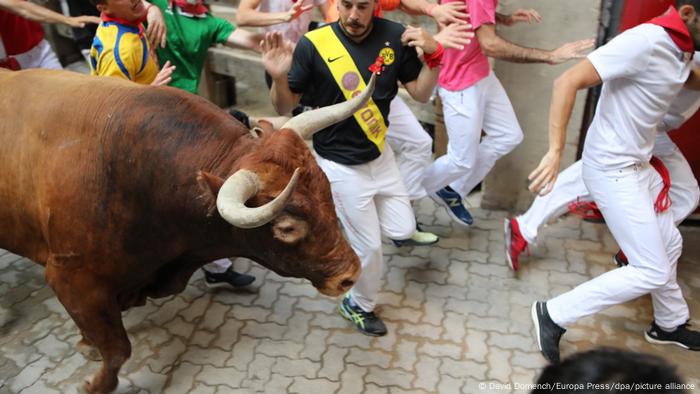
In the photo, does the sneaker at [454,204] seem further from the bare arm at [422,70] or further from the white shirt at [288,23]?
the white shirt at [288,23]

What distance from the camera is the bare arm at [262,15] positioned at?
454 centimetres

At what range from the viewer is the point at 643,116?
3.60 m

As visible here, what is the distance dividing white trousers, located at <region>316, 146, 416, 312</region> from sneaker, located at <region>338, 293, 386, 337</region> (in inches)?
2.9

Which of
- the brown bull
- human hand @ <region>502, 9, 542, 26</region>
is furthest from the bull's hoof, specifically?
human hand @ <region>502, 9, 542, 26</region>

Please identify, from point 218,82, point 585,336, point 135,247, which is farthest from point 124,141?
point 218,82

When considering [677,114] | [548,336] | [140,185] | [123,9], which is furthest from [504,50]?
[140,185]

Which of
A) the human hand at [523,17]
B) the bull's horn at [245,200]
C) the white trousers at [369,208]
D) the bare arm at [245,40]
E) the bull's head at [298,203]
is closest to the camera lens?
the bull's horn at [245,200]

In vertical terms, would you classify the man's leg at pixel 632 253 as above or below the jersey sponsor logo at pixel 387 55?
below

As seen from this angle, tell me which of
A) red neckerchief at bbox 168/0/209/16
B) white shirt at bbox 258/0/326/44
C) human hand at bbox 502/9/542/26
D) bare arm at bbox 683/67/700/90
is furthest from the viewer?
white shirt at bbox 258/0/326/44

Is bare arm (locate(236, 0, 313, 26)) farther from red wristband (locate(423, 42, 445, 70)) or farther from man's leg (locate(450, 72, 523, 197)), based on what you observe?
man's leg (locate(450, 72, 523, 197))

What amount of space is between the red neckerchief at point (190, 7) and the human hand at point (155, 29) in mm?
187

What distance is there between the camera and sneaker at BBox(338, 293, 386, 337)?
14.3ft

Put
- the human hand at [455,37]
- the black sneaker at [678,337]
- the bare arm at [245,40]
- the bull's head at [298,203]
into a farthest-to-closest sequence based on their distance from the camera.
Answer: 1. the bare arm at [245,40]
2. the black sneaker at [678,337]
3. the human hand at [455,37]
4. the bull's head at [298,203]

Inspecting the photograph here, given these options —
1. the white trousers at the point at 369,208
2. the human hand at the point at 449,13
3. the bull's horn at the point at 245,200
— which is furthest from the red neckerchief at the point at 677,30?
the bull's horn at the point at 245,200
